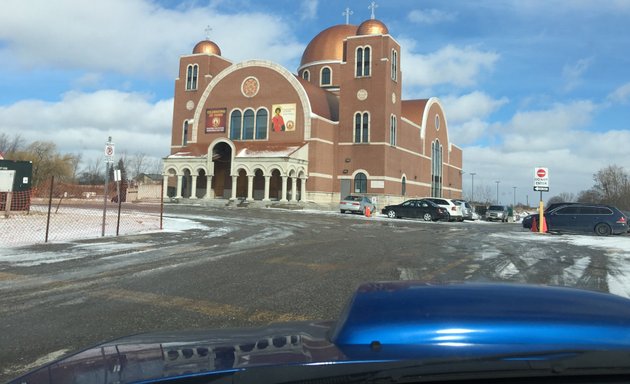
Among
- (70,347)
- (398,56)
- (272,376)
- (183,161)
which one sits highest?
(398,56)

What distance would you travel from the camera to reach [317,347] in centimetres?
176

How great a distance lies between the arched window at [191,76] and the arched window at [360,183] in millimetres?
24288

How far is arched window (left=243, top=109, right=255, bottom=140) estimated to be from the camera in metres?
50.7

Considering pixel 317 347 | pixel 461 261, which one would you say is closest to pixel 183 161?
pixel 461 261

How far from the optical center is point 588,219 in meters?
20.8

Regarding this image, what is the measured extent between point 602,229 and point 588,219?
700mm

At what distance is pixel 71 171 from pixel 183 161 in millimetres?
38872

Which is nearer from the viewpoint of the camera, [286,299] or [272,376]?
[272,376]

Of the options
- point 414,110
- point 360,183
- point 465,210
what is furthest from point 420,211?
point 414,110

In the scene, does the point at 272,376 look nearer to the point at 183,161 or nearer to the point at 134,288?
the point at 134,288

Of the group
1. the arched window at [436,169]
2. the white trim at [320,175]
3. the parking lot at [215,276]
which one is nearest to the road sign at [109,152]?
the parking lot at [215,276]

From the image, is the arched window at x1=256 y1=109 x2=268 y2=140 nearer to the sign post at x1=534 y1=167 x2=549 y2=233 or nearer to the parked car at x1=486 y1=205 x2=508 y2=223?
the parked car at x1=486 y1=205 x2=508 y2=223

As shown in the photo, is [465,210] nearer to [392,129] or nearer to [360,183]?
[360,183]

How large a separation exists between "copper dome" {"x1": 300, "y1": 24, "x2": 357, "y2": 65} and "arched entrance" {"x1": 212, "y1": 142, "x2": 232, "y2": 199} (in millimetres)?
19014
